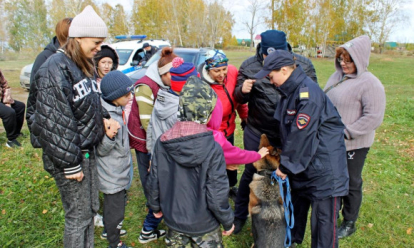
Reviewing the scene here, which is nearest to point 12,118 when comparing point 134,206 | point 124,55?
point 134,206

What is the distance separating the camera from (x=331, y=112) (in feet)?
7.00

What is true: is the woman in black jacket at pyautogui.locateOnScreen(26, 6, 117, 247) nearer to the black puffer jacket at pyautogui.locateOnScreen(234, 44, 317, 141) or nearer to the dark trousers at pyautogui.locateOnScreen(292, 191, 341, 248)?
the black puffer jacket at pyautogui.locateOnScreen(234, 44, 317, 141)

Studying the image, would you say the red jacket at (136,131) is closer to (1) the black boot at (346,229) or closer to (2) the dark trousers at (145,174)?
(2) the dark trousers at (145,174)

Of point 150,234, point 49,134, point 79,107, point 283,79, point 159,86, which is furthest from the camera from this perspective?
point 150,234

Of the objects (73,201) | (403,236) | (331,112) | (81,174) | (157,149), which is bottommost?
(403,236)

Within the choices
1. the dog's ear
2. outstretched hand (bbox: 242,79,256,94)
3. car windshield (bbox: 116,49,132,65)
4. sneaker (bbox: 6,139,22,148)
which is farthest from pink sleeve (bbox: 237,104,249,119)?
car windshield (bbox: 116,49,132,65)

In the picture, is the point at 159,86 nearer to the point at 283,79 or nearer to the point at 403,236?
the point at 283,79

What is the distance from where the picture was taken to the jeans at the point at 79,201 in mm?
1983

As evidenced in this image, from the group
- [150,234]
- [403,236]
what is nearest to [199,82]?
[150,234]

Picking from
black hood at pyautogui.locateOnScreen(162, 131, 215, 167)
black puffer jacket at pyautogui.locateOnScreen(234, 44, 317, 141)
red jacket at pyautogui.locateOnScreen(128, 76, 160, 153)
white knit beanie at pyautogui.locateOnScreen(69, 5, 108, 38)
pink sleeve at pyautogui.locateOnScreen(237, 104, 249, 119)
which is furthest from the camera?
pink sleeve at pyautogui.locateOnScreen(237, 104, 249, 119)

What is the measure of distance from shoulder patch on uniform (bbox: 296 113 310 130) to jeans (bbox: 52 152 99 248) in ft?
5.25

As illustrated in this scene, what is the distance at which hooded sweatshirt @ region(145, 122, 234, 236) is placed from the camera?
5.57 ft

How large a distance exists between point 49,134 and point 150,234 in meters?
1.65

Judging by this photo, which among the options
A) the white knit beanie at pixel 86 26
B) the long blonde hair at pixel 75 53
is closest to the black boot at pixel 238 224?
the long blonde hair at pixel 75 53
